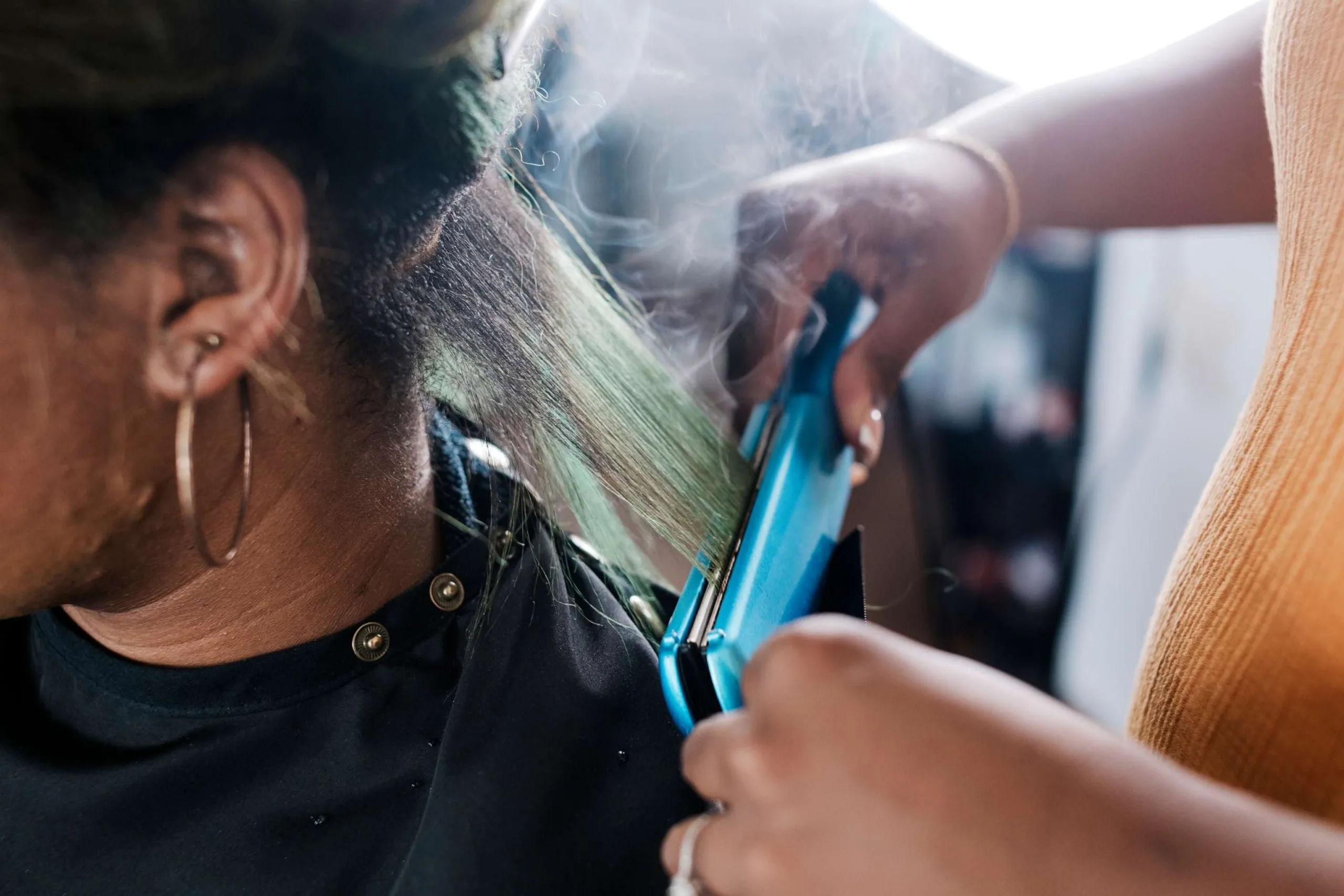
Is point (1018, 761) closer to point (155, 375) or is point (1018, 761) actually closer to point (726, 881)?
point (726, 881)

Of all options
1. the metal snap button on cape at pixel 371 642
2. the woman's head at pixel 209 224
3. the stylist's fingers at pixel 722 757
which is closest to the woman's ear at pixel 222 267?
the woman's head at pixel 209 224

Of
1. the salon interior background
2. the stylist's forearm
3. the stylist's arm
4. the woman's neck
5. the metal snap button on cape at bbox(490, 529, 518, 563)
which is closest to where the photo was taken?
the stylist's arm

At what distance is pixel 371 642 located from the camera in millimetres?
717

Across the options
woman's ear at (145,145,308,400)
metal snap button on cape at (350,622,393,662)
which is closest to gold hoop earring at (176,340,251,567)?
woman's ear at (145,145,308,400)

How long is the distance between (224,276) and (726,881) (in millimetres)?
425

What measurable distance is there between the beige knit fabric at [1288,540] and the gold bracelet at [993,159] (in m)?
0.39

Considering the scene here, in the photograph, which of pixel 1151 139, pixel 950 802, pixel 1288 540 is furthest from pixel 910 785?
pixel 1151 139

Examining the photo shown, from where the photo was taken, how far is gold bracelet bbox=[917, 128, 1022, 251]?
1.00m

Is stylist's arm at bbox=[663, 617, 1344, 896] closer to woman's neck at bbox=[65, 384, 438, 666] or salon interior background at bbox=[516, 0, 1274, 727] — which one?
woman's neck at bbox=[65, 384, 438, 666]

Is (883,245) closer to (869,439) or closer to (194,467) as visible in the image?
(869,439)

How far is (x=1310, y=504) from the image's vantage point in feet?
1.73

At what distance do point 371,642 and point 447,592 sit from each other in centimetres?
A: 7

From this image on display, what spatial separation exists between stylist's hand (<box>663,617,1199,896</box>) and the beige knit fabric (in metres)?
0.20

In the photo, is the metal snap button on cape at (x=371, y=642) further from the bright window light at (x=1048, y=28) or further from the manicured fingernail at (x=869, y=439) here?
the bright window light at (x=1048, y=28)
